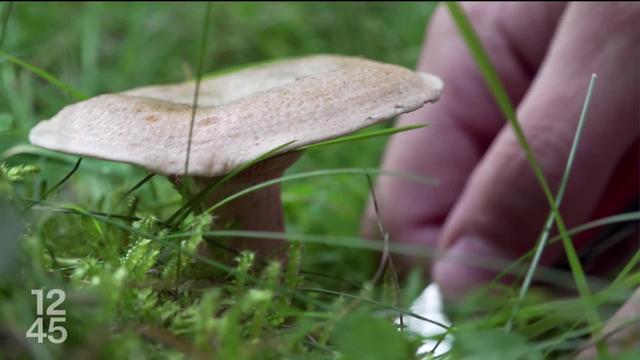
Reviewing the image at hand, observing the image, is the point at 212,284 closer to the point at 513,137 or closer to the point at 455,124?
the point at 513,137

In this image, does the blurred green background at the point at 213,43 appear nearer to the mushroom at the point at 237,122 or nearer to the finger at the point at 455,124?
the finger at the point at 455,124

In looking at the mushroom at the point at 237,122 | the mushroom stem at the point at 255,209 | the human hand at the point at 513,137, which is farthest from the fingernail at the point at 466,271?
the mushroom at the point at 237,122

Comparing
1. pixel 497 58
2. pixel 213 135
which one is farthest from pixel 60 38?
pixel 213 135

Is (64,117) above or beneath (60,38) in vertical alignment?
beneath

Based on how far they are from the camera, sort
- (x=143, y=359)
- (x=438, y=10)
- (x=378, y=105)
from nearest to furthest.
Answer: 1. (x=143, y=359)
2. (x=378, y=105)
3. (x=438, y=10)

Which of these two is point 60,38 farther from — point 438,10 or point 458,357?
point 458,357

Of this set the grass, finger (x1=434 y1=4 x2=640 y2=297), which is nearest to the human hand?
finger (x1=434 y1=4 x2=640 y2=297)

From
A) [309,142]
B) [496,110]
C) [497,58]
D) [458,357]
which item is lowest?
[458,357]
